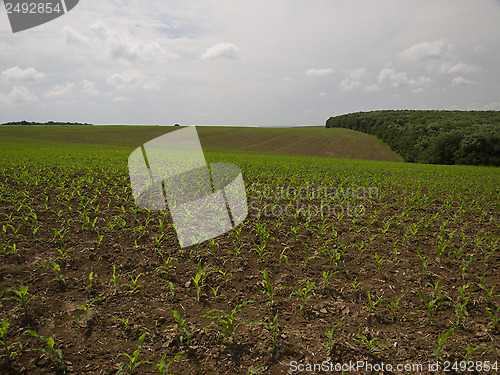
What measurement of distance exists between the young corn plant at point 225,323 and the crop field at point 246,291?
0.07 ft

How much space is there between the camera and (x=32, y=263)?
15.8 feet

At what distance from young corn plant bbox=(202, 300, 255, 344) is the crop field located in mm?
20

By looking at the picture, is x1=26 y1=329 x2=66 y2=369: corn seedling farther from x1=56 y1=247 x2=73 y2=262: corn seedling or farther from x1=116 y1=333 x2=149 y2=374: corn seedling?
x1=56 y1=247 x2=73 y2=262: corn seedling

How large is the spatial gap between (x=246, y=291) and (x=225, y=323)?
0.99 m

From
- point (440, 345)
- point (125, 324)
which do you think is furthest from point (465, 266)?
point (125, 324)

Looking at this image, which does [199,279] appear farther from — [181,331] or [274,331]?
[274,331]

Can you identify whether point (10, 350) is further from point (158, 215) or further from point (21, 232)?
point (158, 215)

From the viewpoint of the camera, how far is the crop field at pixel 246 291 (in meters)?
3.31

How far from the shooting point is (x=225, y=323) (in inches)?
142

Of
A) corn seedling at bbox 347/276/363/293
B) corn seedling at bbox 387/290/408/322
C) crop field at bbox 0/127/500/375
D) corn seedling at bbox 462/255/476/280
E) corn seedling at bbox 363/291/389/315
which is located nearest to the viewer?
crop field at bbox 0/127/500/375

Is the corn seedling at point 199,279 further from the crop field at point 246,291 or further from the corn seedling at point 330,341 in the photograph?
the corn seedling at point 330,341

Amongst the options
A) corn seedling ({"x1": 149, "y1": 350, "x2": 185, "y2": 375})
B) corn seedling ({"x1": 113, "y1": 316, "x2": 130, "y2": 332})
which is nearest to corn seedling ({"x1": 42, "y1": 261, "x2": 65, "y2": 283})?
corn seedling ({"x1": 113, "y1": 316, "x2": 130, "y2": 332})

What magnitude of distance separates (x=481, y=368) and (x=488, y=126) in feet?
154

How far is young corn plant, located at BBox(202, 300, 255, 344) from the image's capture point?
355 cm
